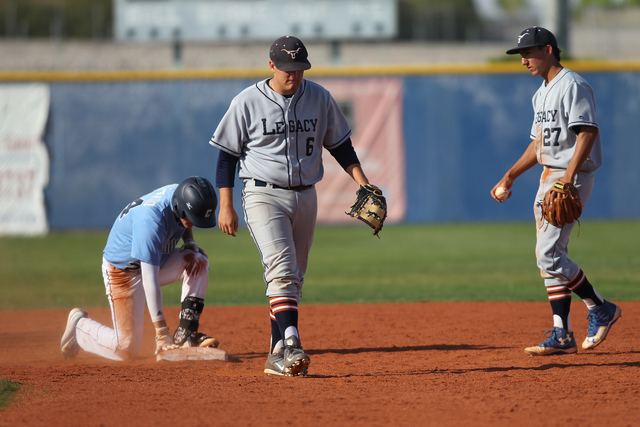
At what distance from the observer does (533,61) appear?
5.02 m

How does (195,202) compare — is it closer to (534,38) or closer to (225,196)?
(225,196)

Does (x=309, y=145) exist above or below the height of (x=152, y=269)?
above

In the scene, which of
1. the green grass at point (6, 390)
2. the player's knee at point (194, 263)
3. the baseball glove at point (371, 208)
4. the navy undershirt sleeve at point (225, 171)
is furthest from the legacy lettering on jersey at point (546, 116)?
the green grass at point (6, 390)

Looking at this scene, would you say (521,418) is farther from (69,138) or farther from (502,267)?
(69,138)

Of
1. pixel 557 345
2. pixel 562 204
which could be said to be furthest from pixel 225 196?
pixel 557 345

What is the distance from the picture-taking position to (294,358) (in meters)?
4.45

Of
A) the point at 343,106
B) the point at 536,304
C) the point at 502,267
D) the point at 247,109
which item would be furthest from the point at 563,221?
the point at 343,106

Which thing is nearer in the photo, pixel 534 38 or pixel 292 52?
pixel 292 52

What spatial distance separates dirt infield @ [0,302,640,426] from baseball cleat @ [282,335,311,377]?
0.08 metres

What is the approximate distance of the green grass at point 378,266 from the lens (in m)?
8.19

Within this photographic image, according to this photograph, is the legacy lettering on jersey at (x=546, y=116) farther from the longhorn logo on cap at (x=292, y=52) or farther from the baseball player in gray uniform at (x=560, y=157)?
the longhorn logo on cap at (x=292, y=52)

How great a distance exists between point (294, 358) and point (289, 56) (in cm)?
166

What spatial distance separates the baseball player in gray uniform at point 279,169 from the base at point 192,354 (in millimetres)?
497

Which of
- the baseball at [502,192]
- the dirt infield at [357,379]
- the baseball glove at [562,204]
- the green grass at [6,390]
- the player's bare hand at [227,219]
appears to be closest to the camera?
the dirt infield at [357,379]
